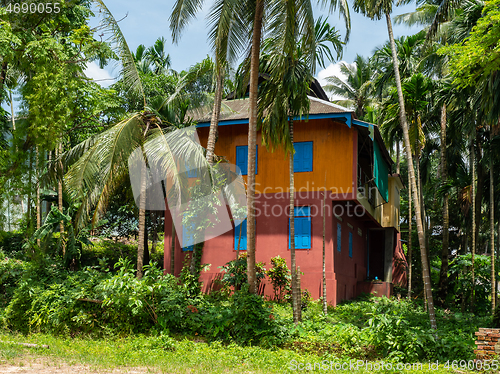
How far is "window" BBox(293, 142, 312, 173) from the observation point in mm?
16328

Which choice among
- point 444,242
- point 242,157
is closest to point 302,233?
point 242,157

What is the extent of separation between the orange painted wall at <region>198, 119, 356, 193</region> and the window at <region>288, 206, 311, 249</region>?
744mm

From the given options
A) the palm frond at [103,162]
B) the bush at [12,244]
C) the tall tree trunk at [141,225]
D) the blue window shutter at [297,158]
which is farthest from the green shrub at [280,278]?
the bush at [12,244]

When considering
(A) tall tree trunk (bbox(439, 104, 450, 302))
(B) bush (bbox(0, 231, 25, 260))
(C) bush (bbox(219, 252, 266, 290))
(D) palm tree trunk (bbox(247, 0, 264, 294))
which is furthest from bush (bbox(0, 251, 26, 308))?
(A) tall tree trunk (bbox(439, 104, 450, 302))

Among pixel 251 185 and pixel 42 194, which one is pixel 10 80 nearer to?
pixel 42 194

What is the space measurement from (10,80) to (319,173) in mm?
10680

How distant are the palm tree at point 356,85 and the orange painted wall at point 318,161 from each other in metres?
15.5

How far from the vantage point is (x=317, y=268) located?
1575 cm

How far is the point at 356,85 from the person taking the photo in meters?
32.2

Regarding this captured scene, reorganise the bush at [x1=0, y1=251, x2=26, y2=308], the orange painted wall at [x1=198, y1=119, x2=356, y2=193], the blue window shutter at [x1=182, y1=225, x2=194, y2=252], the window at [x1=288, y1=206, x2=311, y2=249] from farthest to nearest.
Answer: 1. the blue window shutter at [x1=182, y1=225, x2=194, y2=252]
2. the window at [x1=288, y1=206, x2=311, y2=249]
3. the orange painted wall at [x1=198, y1=119, x2=356, y2=193]
4. the bush at [x1=0, y1=251, x2=26, y2=308]

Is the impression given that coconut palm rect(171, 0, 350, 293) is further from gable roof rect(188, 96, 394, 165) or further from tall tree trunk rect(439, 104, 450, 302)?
tall tree trunk rect(439, 104, 450, 302)

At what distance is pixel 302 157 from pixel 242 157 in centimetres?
218

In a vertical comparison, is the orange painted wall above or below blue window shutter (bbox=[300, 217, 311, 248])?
above

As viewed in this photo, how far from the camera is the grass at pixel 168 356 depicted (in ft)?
29.9
